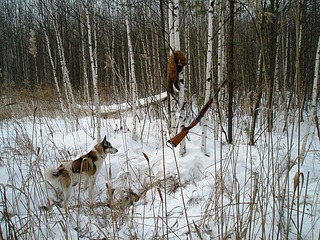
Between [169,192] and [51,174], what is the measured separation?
154 centimetres

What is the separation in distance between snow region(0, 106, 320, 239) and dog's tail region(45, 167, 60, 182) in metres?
0.18

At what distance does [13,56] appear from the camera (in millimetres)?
16953

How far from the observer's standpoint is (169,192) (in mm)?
2678

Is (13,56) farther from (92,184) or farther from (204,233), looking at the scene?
(204,233)

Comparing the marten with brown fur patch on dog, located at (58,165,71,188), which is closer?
the marten

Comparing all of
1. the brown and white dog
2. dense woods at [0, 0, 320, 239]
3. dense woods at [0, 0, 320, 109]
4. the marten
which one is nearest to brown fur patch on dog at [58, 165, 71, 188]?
the brown and white dog

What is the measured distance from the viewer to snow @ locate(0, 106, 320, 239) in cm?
138

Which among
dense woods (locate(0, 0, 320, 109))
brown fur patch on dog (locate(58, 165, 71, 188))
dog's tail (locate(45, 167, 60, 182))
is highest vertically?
dense woods (locate(0, 0, 320, 109))

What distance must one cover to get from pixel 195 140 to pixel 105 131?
91.0 inches

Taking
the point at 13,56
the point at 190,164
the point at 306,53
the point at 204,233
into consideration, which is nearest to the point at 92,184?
the point at 190,164

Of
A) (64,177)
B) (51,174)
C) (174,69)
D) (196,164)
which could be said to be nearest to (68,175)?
(64,177)

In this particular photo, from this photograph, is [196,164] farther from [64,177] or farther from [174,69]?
[174,69]

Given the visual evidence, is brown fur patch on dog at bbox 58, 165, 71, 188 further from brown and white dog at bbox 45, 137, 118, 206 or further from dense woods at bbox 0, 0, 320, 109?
dense woods at bbox 0, 0, 320, 109

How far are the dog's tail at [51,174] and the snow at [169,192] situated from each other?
0.60 feet
